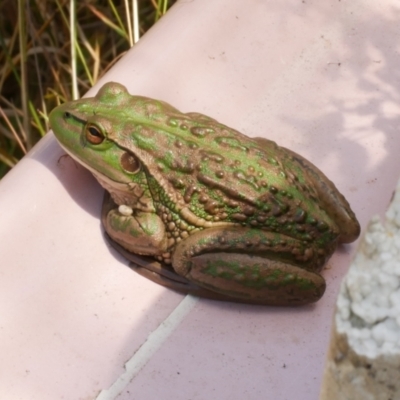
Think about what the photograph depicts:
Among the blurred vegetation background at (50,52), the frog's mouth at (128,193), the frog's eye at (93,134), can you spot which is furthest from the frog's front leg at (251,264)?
the blurred vegetation background at (50,52)

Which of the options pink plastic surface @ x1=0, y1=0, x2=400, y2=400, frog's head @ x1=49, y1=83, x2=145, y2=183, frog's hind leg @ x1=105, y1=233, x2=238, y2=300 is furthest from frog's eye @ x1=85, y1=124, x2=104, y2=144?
frog's hind leg @ x1=105, y1=233, x2=238, y2=300

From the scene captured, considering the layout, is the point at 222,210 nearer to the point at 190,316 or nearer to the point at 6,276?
the point at 190,316

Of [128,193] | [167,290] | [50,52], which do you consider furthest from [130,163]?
[50,52]

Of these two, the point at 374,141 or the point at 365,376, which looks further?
the point at 374,141

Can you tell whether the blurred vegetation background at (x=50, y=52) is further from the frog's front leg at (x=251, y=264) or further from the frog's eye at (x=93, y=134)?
the frog's front leg at (x=251, y=264)

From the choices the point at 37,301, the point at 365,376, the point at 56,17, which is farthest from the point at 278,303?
the point at 56,17

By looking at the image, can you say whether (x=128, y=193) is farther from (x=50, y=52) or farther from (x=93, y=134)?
(x=50, y=52)
